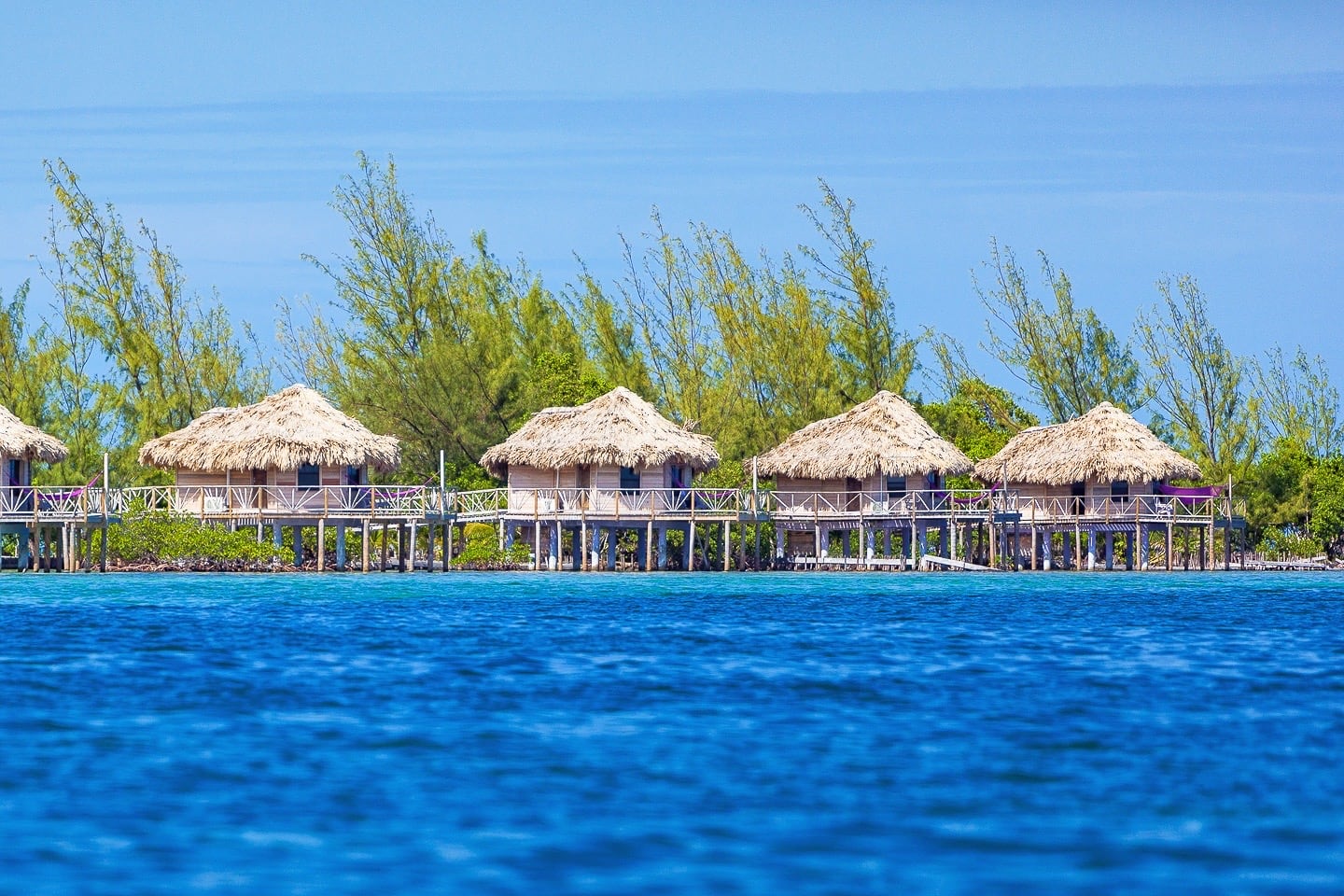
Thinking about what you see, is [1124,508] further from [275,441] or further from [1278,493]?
[275,441]

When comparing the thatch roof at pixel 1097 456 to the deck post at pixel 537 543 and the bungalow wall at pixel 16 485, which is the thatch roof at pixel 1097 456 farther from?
the bungalow wall at pixel 16 485

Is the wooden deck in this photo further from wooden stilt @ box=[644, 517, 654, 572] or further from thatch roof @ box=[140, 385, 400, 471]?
thatch roof @ box=[140, 385, 400, 471]

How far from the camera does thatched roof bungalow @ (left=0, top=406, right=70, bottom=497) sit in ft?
132

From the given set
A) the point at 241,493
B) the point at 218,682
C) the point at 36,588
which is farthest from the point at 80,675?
the point at 241,493

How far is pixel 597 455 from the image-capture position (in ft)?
135

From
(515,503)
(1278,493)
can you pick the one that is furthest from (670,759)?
(1278,493)

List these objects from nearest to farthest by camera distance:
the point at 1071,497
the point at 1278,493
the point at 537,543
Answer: the point at 537,543
the point at 1071,497
the point at 1278,493

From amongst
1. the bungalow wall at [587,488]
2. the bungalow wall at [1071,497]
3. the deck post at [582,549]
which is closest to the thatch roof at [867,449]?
the bungalow wall at [1071,497]

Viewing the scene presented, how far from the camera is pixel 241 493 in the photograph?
4103 cm

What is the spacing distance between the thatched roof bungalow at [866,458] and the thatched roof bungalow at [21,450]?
612 inches

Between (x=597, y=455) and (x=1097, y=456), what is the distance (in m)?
12.1

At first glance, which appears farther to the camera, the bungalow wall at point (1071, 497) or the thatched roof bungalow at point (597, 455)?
the bungalow wall at point (1071, 497)

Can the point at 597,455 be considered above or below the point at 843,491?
above

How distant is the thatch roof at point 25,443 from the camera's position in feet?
132
